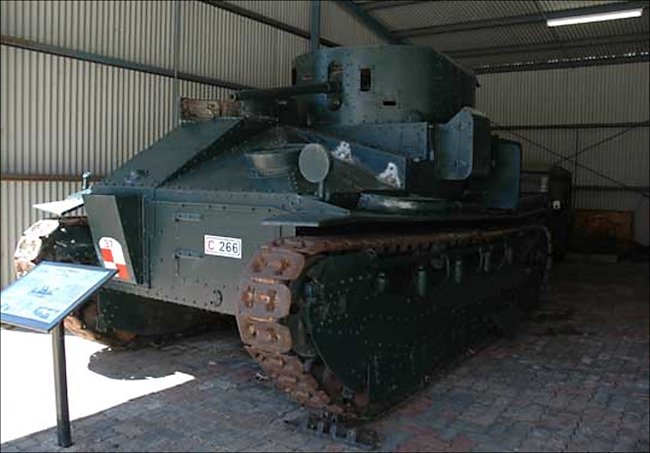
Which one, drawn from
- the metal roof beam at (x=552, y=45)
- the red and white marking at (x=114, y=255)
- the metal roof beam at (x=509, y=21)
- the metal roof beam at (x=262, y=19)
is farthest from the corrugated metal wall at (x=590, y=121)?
the red and white marking at (x=114, y=255)

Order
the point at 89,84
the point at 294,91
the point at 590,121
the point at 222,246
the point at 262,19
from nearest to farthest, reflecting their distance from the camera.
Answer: the point at 222,246 → the point at 294,91 → the point at 89,84 → the point at 262,19 → the point at 590,121

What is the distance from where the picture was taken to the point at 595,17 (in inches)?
560

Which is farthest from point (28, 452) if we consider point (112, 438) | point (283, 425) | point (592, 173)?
point (592, 173)

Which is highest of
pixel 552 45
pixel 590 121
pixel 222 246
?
pixel 552 45

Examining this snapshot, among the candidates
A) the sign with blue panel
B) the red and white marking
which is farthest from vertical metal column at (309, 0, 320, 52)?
the sign with blue panel

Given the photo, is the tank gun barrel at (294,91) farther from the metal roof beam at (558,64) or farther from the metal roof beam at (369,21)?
the metal roof beam at (558,64)

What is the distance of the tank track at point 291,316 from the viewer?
12.5ft

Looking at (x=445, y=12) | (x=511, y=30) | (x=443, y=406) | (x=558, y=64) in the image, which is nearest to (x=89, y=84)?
(x=443, y=406)

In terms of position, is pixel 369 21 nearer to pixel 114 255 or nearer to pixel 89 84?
pixel 89 84

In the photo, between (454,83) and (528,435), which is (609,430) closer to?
(528,435)

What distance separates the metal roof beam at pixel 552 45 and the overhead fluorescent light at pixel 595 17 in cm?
140

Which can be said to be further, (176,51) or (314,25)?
(314,25)

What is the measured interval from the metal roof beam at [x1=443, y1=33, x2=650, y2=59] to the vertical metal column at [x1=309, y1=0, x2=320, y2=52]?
5.09 m

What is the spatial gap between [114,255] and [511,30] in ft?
43.7
